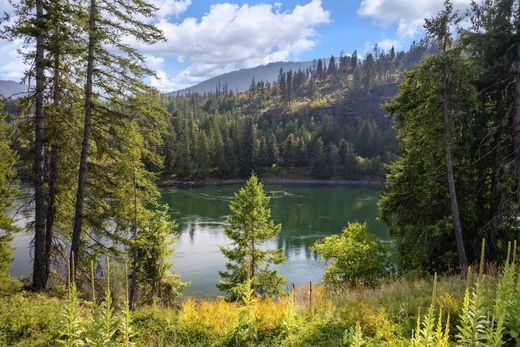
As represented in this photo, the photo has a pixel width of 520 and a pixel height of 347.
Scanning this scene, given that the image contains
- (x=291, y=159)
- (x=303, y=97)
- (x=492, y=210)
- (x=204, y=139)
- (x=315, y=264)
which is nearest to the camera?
(x=492, y=210)

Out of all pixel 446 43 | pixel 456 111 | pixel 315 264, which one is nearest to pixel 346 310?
pixel 456 111

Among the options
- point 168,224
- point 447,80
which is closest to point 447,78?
point 447,80

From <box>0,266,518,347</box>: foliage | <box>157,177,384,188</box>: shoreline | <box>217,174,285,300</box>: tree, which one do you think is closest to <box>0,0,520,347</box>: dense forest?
<box>0,266,518,347</box>: foliage

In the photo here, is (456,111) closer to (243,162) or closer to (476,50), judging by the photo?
(476,50)

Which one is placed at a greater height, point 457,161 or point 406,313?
point 457,161

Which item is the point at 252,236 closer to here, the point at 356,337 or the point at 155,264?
the point at 155,264

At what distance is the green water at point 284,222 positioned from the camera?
32750 mm

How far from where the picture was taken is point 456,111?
14414 millimetres

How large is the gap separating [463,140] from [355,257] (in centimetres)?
785

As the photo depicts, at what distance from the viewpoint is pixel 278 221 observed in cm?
5122

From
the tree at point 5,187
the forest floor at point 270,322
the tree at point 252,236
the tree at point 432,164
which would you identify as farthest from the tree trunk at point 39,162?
the tree at point 432,164

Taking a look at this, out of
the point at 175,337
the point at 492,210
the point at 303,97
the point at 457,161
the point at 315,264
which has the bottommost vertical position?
the point at 315,264

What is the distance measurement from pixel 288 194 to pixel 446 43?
211 feet

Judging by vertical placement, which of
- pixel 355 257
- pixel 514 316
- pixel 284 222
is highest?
pixel 514 316
